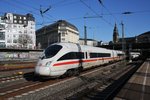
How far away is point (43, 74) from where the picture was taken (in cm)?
1942

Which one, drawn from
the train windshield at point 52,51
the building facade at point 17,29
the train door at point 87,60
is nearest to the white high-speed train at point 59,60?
the train windshield at point 52,51

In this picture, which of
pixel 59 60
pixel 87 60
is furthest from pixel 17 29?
pixel 59 60

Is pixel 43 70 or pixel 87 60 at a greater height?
pixel 87 60

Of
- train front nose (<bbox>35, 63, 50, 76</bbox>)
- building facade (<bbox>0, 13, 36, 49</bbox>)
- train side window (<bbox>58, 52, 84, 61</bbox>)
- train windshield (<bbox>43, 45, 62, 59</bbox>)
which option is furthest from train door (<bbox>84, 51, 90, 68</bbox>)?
building facade (<bbox>0, 13, 36, 49</bbox>)

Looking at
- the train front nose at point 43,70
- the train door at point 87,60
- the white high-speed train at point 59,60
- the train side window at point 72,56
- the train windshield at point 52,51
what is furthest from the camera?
the train door at point 87,60

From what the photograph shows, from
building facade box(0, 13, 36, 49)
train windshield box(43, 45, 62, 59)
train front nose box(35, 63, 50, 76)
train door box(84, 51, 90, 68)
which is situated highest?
building facade box(0, 13, 36, 49)

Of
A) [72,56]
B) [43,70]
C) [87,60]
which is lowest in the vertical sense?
[43,70]

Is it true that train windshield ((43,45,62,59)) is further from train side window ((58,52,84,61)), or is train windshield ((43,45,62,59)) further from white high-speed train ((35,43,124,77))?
train side window ((58,52,84,61))

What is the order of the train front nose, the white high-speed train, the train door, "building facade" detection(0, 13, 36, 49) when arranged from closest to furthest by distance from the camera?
1. the train front nose
2. the white high-speed train
3. the train door
4. "building facade" detection(0, 13, 36, 49)

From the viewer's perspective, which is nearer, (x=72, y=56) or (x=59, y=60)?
(x=59, y=60)

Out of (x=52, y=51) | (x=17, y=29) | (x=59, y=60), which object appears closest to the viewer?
(x=59, y=60)

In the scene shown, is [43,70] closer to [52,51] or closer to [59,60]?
[59,60]

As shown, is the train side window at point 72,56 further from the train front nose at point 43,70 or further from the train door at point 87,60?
the train front nose at point 43,70

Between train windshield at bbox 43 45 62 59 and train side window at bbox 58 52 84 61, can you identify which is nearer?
train windshield at bbox 43 45 62 59
